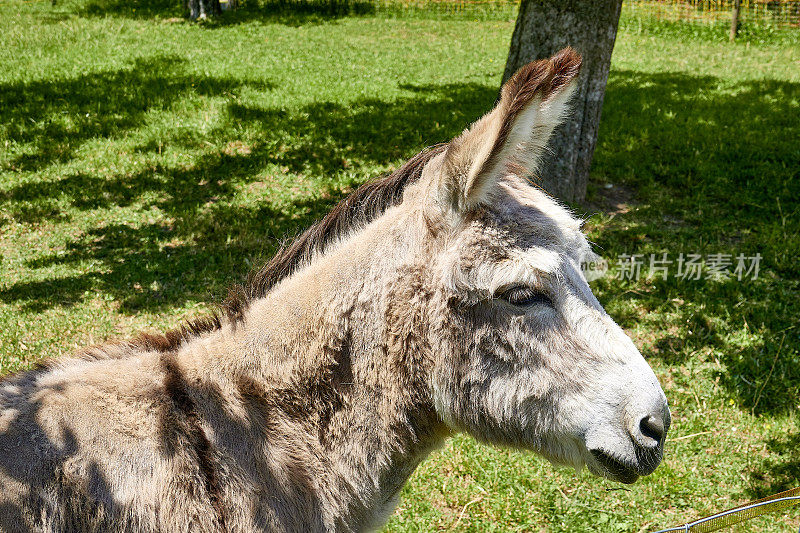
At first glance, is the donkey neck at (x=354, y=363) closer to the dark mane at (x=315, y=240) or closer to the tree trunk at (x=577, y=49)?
the dark mane at (x=315, y=240)

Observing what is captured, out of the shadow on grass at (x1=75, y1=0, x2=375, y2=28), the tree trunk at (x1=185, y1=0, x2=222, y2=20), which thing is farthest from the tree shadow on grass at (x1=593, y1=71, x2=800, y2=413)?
the tree trunk at (x1=185, y1=0, x2=222, y2=20)

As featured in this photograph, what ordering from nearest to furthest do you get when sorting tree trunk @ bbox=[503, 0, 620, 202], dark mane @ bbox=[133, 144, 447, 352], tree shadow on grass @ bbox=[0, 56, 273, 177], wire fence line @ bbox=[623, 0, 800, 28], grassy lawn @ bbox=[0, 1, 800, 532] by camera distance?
dark mane @ bbox=[133, 144, 447, 352], grassy lawn @ bbox=[0, 1, 800, 532], tree trunk @ bbox=[503, 0, 620, 202], tree shadow on grass @ bbox=[0, 56, 273, 177], wire fence line @ bbox=[623, 0, 800, 28]

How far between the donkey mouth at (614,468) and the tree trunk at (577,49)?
5.00m

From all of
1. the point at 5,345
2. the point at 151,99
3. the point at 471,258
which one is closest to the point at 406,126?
the point at 151,99

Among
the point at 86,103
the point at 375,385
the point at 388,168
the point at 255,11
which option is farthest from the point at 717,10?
the point at 375,385

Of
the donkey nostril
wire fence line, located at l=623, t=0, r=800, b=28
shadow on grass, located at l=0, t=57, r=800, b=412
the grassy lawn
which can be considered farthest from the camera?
wire fence line, located at l=623, t=0, r=800, b=28

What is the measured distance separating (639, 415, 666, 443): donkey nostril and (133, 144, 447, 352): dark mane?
1.20m

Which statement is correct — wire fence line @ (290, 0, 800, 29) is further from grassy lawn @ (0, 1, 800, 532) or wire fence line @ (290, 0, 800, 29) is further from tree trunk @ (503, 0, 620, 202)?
tree trunk @ (503, 0, 620, 202)

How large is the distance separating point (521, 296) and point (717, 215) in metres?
6.62

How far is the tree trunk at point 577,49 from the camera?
707 cm

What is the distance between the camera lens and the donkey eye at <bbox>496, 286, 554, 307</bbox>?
2.26 meters

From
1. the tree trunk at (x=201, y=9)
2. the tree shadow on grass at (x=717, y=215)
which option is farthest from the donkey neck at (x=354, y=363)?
the tree trunk at (x=201, y=9)

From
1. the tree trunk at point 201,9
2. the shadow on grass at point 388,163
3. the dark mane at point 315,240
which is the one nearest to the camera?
the dark mane at point 315,240

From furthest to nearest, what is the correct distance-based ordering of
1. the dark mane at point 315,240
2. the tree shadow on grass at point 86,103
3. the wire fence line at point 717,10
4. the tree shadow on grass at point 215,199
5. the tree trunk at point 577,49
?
A: 1. the wire fence line at point 717,10
2. the tree shadow on grass at point 86,103
3. the tree trunk at point 577,49
4. the tree shadow on grass at point 215,199
5. the dark mane at point 315,240
